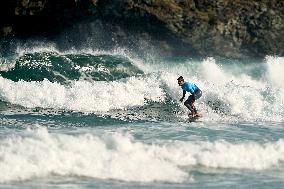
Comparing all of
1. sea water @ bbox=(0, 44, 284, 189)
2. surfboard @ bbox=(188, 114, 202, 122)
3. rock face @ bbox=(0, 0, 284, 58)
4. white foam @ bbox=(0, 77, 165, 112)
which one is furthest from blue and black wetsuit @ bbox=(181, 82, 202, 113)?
rock face @ bbox=(0, 0, 284, 58)

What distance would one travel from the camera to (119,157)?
12859 millimetres

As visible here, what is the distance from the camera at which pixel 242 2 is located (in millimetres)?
32594

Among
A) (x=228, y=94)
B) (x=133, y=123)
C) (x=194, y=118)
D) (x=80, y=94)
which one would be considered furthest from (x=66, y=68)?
(x=133, y=123)

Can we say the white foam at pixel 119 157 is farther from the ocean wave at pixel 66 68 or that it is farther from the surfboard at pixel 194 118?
the ocean wave at pixel 66 68

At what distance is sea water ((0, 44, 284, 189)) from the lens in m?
12.2

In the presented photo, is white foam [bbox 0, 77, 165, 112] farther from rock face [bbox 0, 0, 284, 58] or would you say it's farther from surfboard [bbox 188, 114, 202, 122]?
rock face [bbox 0, 0, 284, 58]

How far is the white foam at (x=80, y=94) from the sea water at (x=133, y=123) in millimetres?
38

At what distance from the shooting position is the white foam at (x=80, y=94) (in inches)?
843

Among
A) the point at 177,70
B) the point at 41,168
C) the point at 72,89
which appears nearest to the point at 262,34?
the point at 177,70

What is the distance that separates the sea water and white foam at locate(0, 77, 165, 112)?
0.04 metres

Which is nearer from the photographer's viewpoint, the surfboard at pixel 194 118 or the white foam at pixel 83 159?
the white foam at pixel 83 159

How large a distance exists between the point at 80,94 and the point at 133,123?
15.3ft

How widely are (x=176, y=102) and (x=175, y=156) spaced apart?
32.0 ft

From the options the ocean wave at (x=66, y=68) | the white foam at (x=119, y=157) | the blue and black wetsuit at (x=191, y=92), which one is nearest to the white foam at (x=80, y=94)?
the ocean wave at (x=66, y=68)
